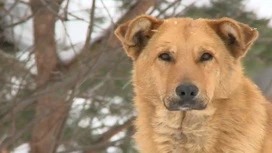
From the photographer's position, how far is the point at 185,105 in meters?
5.61

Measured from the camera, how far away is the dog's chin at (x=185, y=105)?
5.60 metres

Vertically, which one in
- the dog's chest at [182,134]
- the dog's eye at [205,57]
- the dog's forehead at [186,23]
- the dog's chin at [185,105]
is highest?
the dog's forehead at [186,23]

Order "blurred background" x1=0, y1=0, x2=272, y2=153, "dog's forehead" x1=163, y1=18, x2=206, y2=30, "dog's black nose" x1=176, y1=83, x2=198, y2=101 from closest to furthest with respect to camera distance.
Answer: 1. "dog's black nose" x1=176, y1=83, x2=198, y2=101
2. "dog's forehead" x1=163, y1=18, x2=206, y2=30
3. "blurred background" x1=0, y1=0, x2=272, y2=153

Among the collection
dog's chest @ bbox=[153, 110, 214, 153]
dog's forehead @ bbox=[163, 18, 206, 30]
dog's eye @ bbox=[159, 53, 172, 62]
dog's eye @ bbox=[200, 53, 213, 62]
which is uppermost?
dog's forehead @ bbox=[163, 18, 206, 30]

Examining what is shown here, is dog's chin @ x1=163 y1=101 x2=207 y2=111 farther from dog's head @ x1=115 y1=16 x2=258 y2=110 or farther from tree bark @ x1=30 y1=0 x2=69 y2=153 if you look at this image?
tree bark @ x1=30 y1=0 x2=69 y2=153

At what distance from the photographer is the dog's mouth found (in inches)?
220

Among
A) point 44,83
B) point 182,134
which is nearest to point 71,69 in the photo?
point 44,83

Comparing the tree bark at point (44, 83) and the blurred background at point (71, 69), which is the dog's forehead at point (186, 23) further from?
the tree bark at point (44, 83)

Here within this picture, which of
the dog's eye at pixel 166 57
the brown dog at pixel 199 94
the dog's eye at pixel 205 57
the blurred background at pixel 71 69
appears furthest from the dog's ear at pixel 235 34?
the blurred background at pixel 71 69

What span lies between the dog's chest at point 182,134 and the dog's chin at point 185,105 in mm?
166

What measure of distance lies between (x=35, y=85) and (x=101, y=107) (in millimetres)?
908

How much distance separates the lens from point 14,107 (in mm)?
9414

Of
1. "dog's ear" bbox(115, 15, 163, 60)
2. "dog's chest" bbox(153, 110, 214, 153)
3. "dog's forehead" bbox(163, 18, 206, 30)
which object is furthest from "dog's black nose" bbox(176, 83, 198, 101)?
"dog's ear" bbox(115, 15, 163, 60)

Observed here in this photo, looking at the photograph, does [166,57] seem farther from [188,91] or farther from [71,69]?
[71,69]
